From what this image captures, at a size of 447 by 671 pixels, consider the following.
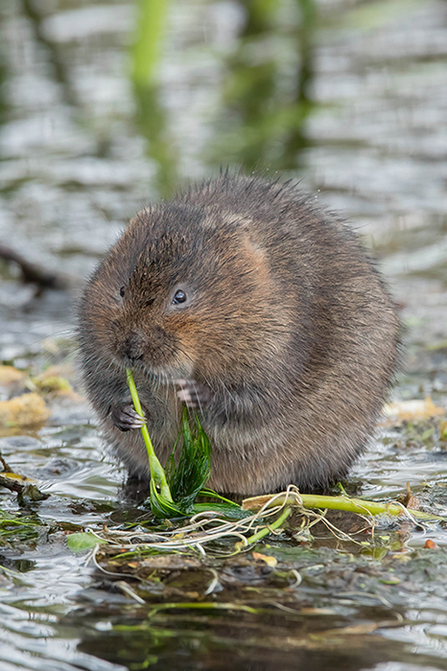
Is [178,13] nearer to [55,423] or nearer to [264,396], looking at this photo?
[55,423]

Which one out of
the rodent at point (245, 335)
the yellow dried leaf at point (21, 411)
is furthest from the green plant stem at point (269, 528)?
the yellow dried leaf at point (21, 411)

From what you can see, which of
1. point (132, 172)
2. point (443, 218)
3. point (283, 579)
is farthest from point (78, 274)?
point (283, 579)

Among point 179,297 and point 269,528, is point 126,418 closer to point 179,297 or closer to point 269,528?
point 179,297

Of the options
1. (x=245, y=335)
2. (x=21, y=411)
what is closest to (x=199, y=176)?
(x=21, y=411)

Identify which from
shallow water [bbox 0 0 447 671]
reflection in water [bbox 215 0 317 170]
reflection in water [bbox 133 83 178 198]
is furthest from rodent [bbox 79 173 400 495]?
reflection in water [bbox 215 0 317 170]

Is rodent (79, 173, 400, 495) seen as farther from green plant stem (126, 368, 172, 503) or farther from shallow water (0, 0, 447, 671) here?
shallow water (0, 0, 447, 671)

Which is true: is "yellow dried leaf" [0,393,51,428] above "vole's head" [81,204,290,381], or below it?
below

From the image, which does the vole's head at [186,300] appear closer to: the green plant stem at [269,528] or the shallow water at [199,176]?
the green plant stem at [269,528]
